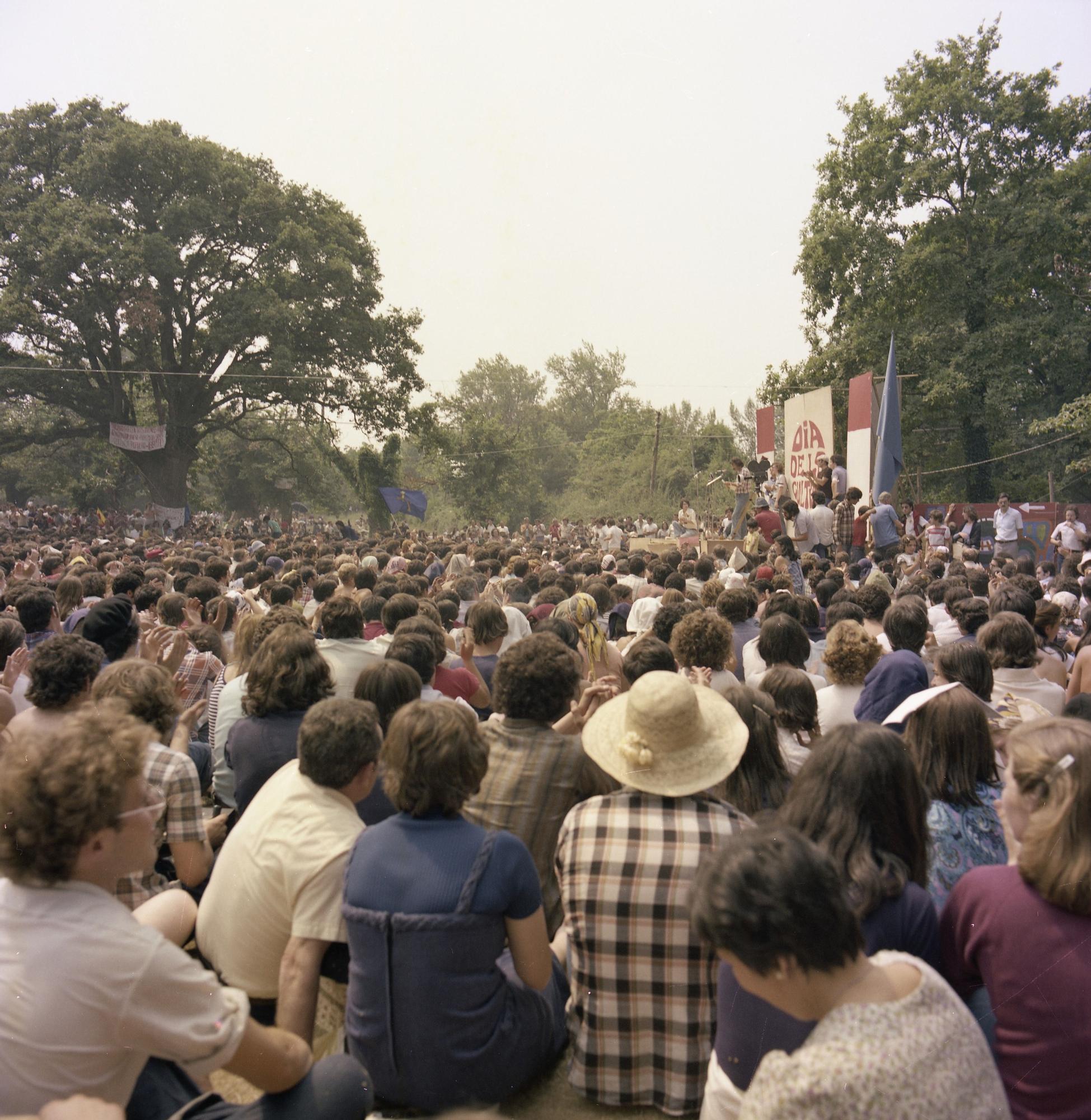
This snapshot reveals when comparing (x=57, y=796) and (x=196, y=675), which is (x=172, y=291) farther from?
(x=57, y=796)

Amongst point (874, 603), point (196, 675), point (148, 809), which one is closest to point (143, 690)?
point (148, 809)

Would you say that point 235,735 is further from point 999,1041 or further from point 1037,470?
point 1037,470

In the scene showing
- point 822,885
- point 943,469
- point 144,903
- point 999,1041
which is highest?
point 943,469

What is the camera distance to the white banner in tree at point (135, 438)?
33.7 metres

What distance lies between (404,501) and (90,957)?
34.5 metres

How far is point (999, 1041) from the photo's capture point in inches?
83.1

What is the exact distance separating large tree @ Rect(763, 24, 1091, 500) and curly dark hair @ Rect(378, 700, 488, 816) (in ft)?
92.8

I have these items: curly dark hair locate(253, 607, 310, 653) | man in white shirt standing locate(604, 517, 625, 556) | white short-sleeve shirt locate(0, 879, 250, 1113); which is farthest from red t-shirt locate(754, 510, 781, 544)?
white short-sleeve shirt locate(0, 879, 250, 1113)

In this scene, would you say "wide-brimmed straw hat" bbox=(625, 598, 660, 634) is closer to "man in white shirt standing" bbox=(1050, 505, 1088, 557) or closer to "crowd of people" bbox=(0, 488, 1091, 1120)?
"crowd of people" bbox=(0, 488, 1091, 1120)

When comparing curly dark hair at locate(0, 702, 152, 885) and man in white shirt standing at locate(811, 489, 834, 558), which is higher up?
man in white shirt standing at locate(811, 489, 834, 558)

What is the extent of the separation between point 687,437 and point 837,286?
25.0 meters

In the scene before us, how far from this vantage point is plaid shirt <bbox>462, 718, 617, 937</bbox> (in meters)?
3.34

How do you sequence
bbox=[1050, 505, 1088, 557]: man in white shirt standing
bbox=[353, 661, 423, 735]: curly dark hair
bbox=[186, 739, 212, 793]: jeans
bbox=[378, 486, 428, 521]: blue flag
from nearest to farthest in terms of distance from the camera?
1. bbox=[353, 661, 423, 735]: curly dark hair
2. bbox=[186, 739, 212, 793]: jeans
3. bbox=[1050, 505, 1088, 557]: man in white shirt standing
4. bbox=[378, 486, 428, 521]: blue flag

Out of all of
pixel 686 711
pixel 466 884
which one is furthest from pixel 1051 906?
pixel 466 884
